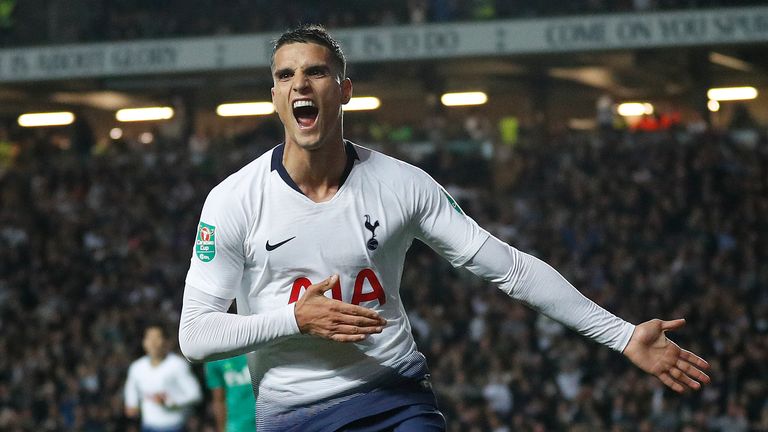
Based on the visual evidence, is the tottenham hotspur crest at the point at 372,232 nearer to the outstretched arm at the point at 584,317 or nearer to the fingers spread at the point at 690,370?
the outstretched arm at the point at 584,317

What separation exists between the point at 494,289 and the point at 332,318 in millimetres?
14142

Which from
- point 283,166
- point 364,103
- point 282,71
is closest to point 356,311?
point 283,166

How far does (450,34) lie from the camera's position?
24.0 metres

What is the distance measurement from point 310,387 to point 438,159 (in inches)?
667

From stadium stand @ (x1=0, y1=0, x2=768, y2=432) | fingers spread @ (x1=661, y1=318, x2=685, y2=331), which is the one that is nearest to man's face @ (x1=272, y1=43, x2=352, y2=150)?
fingers spread @ (x1=661, y1=318, x2=685, y2=331)

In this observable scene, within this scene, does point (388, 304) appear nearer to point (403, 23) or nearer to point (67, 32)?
point (403, 23)

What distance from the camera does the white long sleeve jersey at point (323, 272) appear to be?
4.16 metres

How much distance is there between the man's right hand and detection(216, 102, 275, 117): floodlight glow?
24.8 m

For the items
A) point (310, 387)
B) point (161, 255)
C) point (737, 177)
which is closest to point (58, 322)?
point (161, 255)

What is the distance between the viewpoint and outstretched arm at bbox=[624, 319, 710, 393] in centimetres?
420

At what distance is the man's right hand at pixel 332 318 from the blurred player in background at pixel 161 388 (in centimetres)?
678

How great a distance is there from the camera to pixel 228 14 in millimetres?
25625

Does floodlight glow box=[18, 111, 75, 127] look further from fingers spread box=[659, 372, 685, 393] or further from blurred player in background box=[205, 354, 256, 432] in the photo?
fingers spread box=[659, 372, 685, 393]

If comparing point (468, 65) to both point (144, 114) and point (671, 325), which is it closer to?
point (144, 114)
